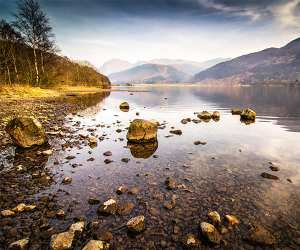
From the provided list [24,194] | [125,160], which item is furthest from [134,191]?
[24,194]

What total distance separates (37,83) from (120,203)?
60.2 metres

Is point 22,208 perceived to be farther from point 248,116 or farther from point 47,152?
point 248,116

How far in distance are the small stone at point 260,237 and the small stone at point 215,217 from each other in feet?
3.44

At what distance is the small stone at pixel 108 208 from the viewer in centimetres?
810

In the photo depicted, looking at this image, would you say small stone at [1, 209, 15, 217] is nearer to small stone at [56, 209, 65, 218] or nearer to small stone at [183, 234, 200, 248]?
small stone at [56, 209, 65, 218]

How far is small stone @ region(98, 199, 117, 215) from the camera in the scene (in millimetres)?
8102

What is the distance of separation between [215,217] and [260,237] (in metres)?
1.47

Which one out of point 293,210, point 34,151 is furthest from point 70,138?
point 293,210

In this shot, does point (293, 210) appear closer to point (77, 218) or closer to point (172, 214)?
point (172, 214)

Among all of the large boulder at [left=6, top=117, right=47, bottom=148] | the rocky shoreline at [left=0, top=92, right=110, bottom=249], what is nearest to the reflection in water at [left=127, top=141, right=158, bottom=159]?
the rocky shoreline at [left=0, top=92, right=110, bottom=249]

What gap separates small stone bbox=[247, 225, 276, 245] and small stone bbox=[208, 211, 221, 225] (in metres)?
1.05

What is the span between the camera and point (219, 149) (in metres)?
17.2

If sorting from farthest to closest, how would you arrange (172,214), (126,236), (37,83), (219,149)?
(37,83) < (219,149) < (172,214) < (126,236)

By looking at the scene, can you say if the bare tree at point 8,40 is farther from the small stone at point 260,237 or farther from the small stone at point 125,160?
the small stone at point 260,237
